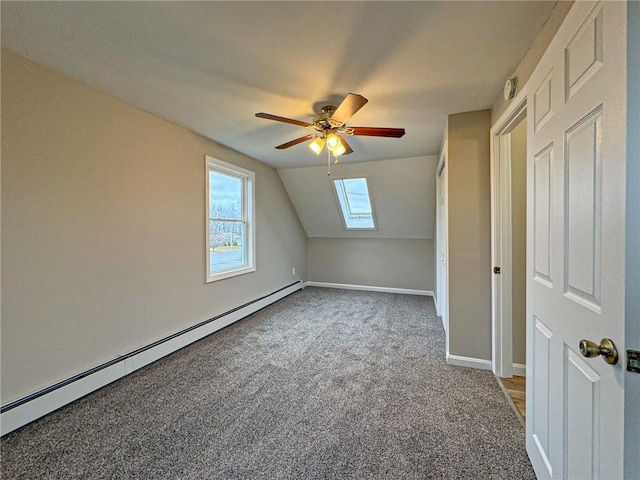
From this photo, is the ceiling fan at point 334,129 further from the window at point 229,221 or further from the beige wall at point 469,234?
the window at point 229,221

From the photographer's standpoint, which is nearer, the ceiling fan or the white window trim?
the ceiling fan

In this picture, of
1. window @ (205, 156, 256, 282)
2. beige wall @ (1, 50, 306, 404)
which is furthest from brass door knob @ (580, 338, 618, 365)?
window @ (205, 156, 256, 282)

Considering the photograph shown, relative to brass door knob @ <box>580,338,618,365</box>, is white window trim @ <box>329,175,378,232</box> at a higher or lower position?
higher

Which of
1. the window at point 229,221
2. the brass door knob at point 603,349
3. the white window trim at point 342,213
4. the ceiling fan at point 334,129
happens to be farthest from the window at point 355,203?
the brass door knob at point 603,349

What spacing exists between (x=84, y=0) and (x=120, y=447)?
2.34m

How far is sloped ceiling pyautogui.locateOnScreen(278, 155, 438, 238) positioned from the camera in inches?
160

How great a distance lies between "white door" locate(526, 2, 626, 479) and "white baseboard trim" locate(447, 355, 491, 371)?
108 centimetres

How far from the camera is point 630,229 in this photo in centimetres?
70

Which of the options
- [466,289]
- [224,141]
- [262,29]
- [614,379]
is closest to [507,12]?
[262,29]

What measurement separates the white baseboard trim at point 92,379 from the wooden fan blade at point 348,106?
2629 millimetres

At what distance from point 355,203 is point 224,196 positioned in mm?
2496

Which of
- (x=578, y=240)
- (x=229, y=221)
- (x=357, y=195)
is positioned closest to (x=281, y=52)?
(x=578, y=240)

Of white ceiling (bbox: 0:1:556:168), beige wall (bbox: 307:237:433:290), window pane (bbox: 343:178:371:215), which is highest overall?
white ceiling (bbox: 0:1:556:168)

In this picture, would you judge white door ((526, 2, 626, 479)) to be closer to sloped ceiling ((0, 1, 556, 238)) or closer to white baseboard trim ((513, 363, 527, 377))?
sloped ceiling ((0, 1, 556, 238))
